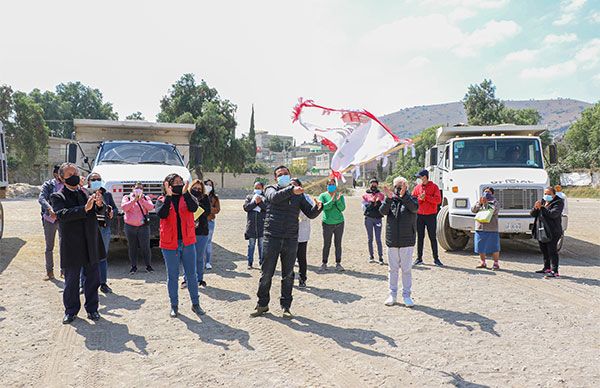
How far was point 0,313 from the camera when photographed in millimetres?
5996

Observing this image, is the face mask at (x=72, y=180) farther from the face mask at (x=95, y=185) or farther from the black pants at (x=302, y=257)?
the black pants at (x=302, y=257)

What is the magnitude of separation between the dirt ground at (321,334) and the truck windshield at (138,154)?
98.2 inches

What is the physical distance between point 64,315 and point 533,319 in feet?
19.5

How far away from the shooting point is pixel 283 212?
19.2 ft

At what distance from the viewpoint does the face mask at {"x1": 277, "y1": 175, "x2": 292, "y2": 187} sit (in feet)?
19.7

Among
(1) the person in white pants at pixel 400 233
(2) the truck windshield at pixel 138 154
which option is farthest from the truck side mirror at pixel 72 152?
(1) the person in white pants at pixel 400 233

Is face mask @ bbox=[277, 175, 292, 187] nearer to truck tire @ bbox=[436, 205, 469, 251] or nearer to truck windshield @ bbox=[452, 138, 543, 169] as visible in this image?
Result: truck tire @ bbox=[436, 205, 469, 251]

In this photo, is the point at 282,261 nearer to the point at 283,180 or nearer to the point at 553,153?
the point at 283,180

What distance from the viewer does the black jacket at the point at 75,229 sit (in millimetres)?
5578

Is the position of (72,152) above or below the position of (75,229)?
above

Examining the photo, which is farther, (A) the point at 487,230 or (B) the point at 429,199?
(B) the point at 429,199

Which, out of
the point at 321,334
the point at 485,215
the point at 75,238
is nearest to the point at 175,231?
the point at 75,238

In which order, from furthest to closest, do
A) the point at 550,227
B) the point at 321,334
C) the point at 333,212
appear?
the point at 333,212
the point at 550,227
the point at 321,334

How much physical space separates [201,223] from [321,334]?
2.79 meters
